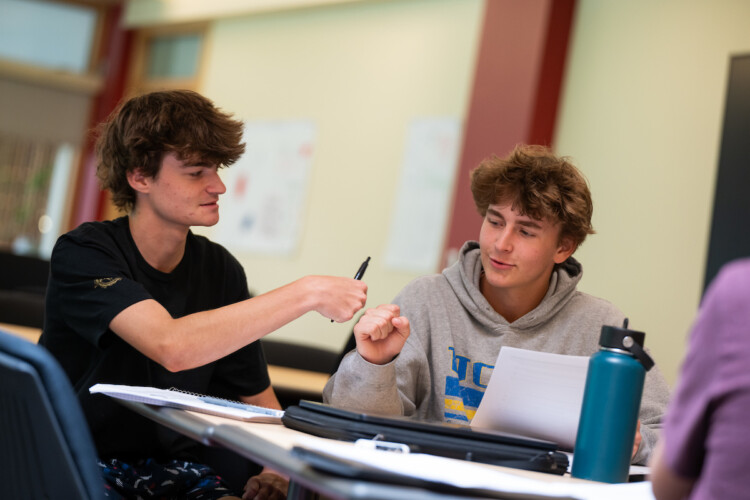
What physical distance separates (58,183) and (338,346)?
3.83 m

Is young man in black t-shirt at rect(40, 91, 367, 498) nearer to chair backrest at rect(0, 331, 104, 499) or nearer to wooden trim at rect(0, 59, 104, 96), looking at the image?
chair backrest at rect(0, 331, 104, 499)

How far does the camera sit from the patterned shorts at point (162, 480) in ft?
5.25

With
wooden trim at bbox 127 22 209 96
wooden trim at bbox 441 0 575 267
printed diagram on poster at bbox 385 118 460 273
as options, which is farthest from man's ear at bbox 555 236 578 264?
wooden trim at bbox 127 22 209 96

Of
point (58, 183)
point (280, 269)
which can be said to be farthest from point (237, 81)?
point (58, 183)

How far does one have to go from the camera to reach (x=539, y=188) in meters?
1.92

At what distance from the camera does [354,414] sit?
122 cm

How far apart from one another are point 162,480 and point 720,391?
1187 millimetres

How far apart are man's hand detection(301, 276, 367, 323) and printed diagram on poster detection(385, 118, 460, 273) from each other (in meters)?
3.49

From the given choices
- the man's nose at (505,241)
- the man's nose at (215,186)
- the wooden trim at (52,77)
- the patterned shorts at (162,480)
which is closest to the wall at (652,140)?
the man's nose at (505,241)

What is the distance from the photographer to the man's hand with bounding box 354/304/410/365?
4.80 feet

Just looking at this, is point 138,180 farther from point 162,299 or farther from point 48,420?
point 48,420

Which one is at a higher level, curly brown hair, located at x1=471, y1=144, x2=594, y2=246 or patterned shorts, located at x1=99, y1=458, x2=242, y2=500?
curly brown hair, located at x1=471, y1=144, x2=594, y2=246

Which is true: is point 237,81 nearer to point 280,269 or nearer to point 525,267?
point 280,269

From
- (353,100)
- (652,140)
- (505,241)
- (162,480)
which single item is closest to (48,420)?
(162,480)
